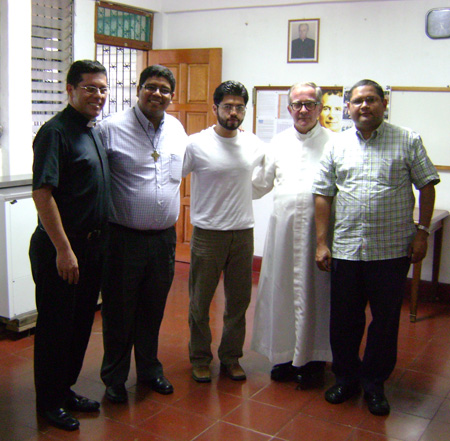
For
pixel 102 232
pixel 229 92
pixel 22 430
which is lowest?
pixel 22 430

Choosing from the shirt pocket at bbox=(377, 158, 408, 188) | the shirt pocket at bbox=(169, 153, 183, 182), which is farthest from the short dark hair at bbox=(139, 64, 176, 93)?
the shirt pocket at bbox=(377, 158, 408, 188)

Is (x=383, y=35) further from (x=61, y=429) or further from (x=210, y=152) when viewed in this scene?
(x=61, y=429)

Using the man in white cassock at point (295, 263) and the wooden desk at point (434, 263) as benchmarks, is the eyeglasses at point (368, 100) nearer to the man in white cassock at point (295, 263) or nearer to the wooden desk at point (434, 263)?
the man in white cassock at point (295, 263)

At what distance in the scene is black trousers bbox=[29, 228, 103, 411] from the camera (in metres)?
2.63

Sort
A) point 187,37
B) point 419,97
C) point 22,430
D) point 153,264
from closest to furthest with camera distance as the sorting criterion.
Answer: point 22,430 → point 153,264 → point 419,97 → point 187,37

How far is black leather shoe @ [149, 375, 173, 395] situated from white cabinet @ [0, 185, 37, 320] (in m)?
1.19

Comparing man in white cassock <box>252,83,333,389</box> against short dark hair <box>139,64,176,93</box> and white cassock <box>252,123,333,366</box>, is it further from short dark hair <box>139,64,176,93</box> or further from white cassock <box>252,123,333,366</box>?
short dark hair <box>139,64,176,93</box>

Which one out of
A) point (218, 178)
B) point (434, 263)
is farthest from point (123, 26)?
point (434, 263)

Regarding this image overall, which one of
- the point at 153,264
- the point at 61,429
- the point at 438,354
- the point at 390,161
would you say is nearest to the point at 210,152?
the point at 153,264

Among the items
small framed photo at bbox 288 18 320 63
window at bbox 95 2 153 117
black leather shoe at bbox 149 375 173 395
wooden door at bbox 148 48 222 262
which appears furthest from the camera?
wooden door at bbox 148 48 222 262

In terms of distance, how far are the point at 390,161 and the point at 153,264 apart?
1.27 m

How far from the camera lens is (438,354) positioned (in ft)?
12.5

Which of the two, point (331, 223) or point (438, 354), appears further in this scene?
point (438, 354)

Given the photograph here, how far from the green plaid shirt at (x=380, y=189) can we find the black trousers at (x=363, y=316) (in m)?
0.08
